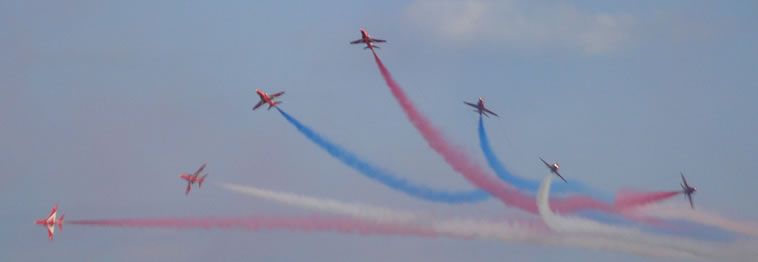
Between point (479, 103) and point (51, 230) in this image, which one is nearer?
point (479, 103)

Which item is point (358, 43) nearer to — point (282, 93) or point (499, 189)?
point (282, 93)

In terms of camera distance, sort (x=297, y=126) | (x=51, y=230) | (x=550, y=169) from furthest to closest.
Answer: (x=51, y=230) < (x=550, y=169) < (x=297, y=126)

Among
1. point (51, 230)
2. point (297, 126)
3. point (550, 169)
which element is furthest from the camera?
point (51, 230)

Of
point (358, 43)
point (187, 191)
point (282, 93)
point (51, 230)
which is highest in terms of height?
point (358, 43)

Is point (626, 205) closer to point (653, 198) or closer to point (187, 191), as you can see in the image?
point (653, 198)

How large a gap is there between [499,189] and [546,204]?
415 cm

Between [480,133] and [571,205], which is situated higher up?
[480,133]

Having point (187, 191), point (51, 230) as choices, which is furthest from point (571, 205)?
point (51, 230)

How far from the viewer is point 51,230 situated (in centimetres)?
6938

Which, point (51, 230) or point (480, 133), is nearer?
point (480, 133)

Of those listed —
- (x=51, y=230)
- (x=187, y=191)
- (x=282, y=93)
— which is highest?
(x=282, y=93)

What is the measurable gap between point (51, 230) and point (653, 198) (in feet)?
181

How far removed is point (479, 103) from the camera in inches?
2544

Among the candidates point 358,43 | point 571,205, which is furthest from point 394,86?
point 571,205
